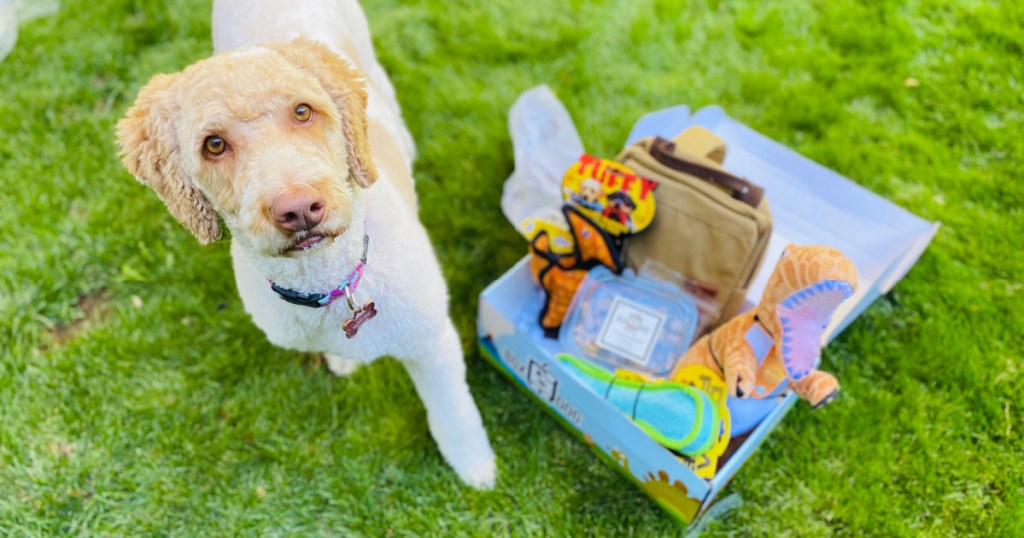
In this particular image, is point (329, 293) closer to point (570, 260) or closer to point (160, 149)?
point (160, 149)

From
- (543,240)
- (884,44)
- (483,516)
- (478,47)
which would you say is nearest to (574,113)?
(478,47)

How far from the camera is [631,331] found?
8.21 ft

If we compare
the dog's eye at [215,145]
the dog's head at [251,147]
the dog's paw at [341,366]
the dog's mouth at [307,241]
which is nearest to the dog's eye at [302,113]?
the dog's head at [251,147]

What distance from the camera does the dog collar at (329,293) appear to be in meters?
1.71

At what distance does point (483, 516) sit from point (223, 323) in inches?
54.8

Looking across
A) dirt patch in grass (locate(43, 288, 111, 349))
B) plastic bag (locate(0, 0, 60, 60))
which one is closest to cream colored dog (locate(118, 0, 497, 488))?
dirt patch in grass (locate(43, 288, 111, 349))

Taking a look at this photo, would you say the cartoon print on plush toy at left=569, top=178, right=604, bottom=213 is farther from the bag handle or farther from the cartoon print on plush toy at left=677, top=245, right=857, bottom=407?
the cartoon print on plush toy at left=677, top=245, right=857, bottom=407

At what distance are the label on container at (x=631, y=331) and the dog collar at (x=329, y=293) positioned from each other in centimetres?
110

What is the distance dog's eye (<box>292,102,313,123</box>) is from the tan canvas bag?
4.42ft

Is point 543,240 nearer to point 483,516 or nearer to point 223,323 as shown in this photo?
point 483,516

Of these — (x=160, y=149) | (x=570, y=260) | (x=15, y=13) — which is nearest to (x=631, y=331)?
(x=570, y=260)

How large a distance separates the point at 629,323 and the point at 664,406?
1.51 ft

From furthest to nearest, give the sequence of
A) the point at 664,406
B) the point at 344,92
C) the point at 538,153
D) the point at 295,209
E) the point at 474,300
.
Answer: the point at 538,153
the point at 474,300
the point at 664,406
the point at 344,92
the point at 295,209

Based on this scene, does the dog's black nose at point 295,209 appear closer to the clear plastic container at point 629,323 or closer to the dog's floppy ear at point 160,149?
the dog's floppy ear at point 160,149
